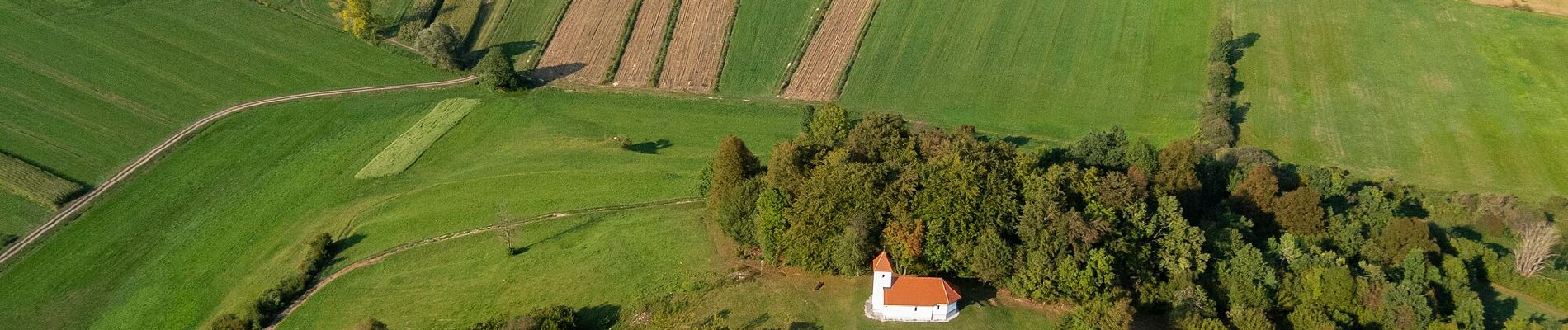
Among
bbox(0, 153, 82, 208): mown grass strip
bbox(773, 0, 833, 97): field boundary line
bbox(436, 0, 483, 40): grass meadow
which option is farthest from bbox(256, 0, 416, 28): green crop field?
bbox(773, 0, 833, 97): field boundary line

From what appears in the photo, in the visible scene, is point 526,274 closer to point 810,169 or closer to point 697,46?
point 810,169

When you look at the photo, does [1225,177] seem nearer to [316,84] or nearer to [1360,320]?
[1360,320]

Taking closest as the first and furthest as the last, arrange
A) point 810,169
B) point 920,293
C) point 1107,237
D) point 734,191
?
point 920,293 → point 1107,237 → point 810,169 → point 734,191

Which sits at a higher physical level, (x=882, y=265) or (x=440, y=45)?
(x=440, y=45)

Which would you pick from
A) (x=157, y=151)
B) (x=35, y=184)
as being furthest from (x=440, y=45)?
(x=35, y=184)

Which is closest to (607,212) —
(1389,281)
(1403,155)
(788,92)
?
(788,92)

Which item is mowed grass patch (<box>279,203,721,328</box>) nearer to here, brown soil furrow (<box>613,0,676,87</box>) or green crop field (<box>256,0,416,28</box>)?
brown soil furrow (<box>613,0,676,87</box>)

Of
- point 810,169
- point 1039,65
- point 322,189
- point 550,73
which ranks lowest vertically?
point 322,189
